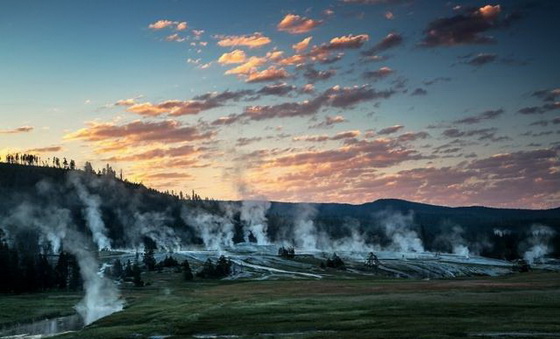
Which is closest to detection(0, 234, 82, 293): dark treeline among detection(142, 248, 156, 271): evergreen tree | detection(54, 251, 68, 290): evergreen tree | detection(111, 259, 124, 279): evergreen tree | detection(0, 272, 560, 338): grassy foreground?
detection(54, 251, 68, 290): evergreen tree

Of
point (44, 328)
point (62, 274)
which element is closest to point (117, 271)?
point (62, 274)

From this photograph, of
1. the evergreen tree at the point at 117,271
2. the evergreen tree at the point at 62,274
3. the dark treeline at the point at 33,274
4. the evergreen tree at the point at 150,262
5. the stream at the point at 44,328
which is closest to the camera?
the stream at the point at 44,328

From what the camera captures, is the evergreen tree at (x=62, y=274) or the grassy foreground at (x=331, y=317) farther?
the evergreen tree at (x=62, y=274)

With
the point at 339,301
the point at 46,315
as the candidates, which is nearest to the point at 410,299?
the point at 339,301

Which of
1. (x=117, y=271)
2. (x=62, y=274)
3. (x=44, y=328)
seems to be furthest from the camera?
(x=117, y=271)

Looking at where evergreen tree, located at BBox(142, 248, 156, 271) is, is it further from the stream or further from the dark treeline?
the stream

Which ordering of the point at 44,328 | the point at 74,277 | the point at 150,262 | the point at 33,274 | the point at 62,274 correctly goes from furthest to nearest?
the point at 150,262, the point at 74,277, the point at 62,274, the point at 33,274, the point at 44,328

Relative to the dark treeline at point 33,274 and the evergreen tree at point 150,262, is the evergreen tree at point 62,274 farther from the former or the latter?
the evergreen tree at point 150,262

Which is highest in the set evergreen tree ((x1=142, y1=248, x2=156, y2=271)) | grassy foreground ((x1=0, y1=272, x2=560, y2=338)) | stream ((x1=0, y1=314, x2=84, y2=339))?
evergreen tree ((x1=142, y1=248, x2=156, y2=271))

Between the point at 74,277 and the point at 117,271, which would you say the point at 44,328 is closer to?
the point at 74,277

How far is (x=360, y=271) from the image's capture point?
194750 millimetres

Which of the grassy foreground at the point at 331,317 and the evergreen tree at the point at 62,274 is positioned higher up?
the evergreen tree at the point at 62,274

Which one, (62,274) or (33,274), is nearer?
(33,274)

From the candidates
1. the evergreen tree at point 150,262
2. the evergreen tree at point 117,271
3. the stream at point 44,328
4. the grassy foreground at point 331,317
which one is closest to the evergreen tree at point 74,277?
the evergreen tree at point 117,271
